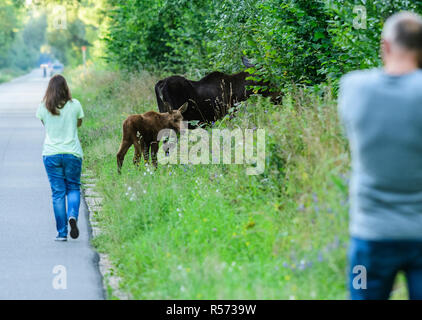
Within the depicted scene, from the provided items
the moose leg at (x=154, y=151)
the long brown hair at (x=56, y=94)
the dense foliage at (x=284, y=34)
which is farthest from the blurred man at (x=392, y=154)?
the moose leg at (x=154, y=151)

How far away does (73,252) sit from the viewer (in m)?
7.92

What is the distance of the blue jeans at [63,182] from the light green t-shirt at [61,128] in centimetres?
8

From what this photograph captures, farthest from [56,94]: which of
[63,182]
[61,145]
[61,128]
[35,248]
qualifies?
[35,248]

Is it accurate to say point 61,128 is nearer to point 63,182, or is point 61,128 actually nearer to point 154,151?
point 63,182

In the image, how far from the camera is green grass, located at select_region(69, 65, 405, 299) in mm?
5727

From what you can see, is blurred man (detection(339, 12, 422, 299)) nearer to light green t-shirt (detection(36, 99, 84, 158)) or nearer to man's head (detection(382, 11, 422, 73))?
man's head (detection(382, 11, 422, 73))

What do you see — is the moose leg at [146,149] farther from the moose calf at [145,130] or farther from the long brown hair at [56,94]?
the long brown hair at [56,94]

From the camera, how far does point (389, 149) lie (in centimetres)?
384

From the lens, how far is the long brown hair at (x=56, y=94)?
8352mm

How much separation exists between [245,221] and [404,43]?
3.79 metres

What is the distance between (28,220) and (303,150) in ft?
13.0

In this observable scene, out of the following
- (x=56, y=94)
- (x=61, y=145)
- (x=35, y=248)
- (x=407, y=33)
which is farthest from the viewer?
(x=61, y=145)

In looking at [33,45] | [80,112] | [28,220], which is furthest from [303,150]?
[33,45]
